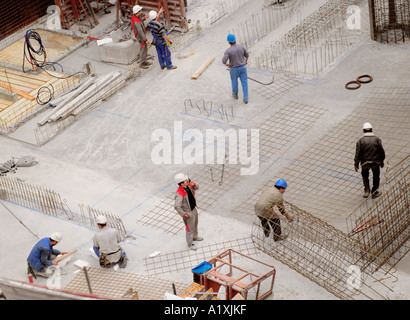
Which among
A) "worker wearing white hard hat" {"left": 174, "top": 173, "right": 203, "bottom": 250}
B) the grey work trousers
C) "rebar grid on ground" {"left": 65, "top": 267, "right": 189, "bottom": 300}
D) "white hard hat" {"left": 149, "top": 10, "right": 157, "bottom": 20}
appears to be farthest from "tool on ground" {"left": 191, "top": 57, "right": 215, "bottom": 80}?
"rebar grid on ground" {"left": 65, "top": 267, "right": 189, "bottom": 300}

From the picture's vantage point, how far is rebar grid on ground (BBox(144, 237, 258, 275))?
49.0ft

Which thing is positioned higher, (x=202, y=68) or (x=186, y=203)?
(x=186, y=203)

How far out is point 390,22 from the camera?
22578 mm

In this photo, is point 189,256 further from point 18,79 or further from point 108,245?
point 18,79

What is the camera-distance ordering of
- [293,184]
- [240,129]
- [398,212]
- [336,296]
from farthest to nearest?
1. [240,129]
2. [293,184]
3. [398,212]
4. [336,296]

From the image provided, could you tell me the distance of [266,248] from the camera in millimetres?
15039

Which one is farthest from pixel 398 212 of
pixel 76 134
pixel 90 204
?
pixel 76 134

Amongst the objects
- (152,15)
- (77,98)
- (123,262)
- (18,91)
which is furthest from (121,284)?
(152,15)

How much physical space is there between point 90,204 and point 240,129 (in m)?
4.43

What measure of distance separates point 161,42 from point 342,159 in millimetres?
7203

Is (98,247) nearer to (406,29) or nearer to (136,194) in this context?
(136,194)

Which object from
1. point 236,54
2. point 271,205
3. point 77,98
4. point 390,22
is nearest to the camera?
point 271,205

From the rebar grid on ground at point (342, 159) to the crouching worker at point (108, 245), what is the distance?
2.93m

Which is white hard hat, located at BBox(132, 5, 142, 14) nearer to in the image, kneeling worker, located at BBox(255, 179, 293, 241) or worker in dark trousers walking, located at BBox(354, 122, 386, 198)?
worker in dark trousers walking, located at BBox(354, 122, 386, 198)
